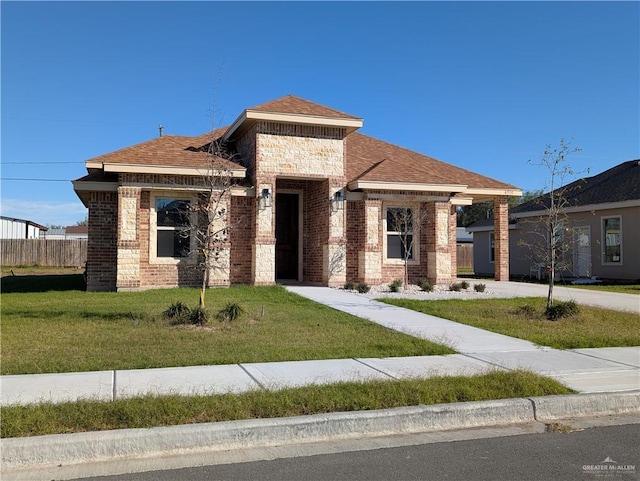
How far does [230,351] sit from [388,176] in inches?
417

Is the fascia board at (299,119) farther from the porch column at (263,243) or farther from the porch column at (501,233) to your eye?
the porch column at (501,233)

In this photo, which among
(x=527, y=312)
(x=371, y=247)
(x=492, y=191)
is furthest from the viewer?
(x=492, y=191)

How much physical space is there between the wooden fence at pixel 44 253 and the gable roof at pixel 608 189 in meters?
29.0

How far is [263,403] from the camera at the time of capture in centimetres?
555

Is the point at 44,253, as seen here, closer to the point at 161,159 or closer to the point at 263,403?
the point at 161,159

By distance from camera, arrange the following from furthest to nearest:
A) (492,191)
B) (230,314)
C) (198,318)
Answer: (492,191), (230,314), (198,318)

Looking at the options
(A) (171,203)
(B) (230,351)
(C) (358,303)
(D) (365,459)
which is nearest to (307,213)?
(A) (171,203)

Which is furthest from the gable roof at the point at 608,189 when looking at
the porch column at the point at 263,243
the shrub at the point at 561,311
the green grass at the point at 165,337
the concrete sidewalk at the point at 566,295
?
the green grass at the point at 165,337

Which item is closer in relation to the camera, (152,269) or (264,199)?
(152,269)

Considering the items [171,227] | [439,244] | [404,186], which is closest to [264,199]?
[171,227]

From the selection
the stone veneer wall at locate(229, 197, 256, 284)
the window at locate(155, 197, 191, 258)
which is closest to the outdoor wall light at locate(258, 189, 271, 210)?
the stone veneer wall at locate(229, 197, 256, 284)

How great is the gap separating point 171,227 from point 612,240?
1789cm

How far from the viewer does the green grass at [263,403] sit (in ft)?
16.2

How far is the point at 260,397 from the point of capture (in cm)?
571
